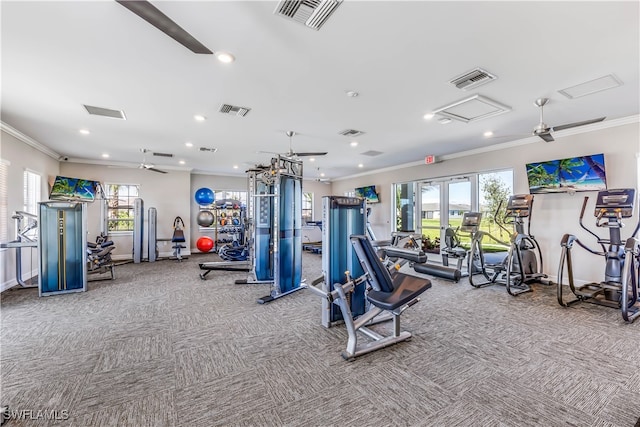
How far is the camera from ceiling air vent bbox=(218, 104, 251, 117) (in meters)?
3.92

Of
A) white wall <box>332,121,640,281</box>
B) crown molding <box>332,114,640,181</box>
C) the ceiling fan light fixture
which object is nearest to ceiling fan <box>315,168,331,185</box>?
crown molding <box>332,114,640,181</box>

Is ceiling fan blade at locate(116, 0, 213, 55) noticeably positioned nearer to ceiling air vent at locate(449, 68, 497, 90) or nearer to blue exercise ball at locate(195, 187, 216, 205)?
ceiling air vent at locate(449, 68, 497, 90)

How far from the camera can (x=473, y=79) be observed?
312 cm

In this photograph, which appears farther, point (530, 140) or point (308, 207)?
point (308, 207)

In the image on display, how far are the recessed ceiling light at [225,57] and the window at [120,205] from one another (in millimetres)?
7354

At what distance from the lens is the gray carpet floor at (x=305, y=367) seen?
6.24 ft

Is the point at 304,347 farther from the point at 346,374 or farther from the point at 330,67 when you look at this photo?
the point at 330,67

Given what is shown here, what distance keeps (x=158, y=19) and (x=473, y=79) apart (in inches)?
120

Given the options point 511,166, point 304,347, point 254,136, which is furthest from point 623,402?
point 254,136

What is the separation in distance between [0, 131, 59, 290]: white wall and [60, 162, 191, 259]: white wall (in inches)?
73.9

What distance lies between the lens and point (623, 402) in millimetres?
1985

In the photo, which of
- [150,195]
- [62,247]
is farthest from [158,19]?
[150,195]

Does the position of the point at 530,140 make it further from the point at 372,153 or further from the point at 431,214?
the point at 372,153

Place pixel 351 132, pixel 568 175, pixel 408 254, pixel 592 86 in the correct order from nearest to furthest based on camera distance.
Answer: pixel 408 254, pixel 592 86, pixel 568 175, pixel 351 132
